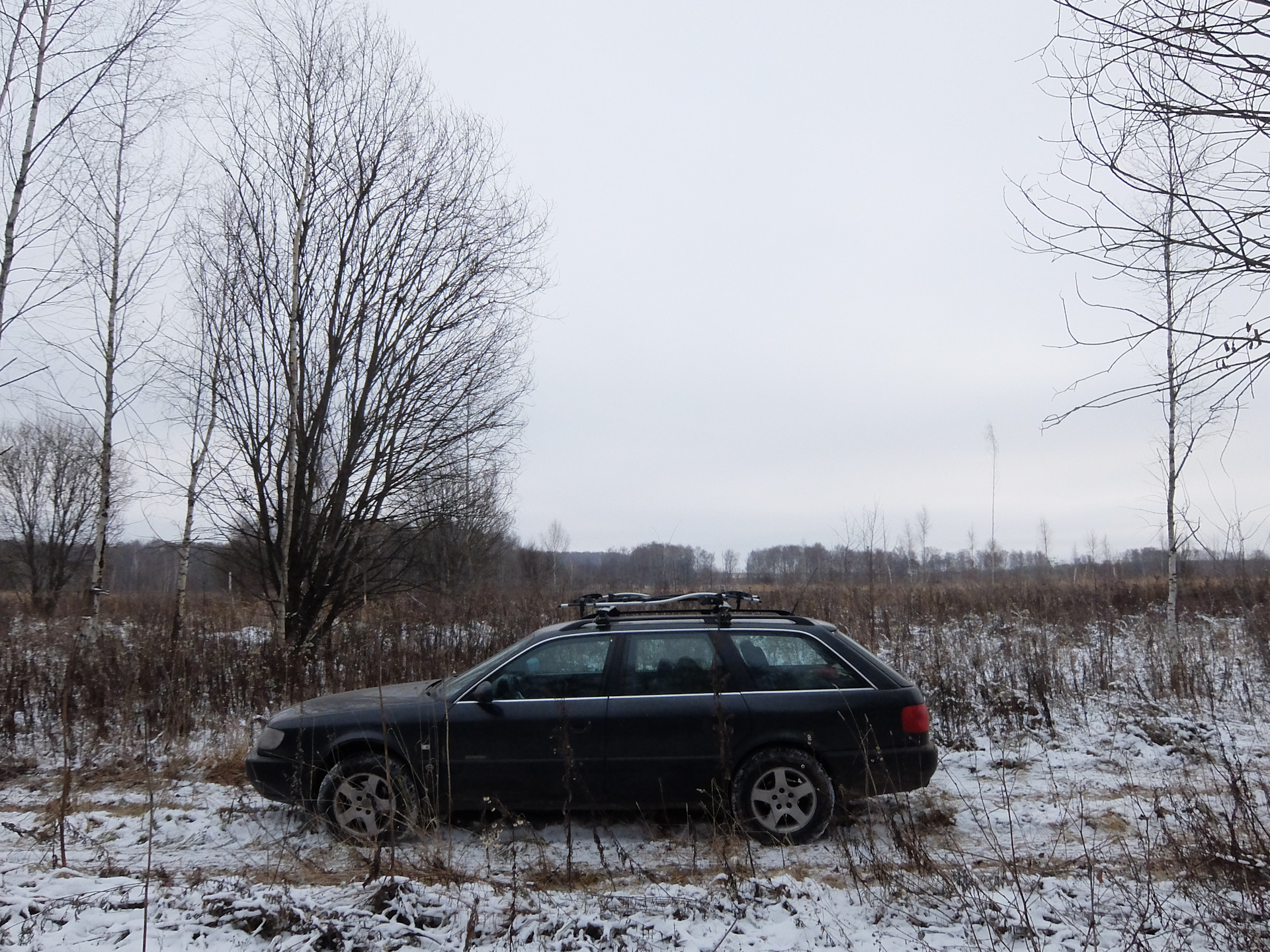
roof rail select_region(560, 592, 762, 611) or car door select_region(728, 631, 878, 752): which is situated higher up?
roof rail select_region(560, 592, 762, 611)

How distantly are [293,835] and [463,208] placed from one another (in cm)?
880

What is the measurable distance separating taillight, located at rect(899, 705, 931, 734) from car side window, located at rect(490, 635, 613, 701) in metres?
2.08

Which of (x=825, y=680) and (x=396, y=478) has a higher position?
(x=396, y=478)

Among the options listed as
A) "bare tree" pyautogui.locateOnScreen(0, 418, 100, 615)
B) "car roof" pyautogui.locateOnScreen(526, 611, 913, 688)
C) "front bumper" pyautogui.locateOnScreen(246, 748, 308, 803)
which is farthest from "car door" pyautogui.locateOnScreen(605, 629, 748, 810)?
"bare tree" pyautogui.locateOnScreen(0, 418, 100, 615)

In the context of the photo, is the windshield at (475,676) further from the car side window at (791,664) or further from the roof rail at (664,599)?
the car side window at (791,664)

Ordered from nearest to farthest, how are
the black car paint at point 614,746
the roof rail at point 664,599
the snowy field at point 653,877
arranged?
1. the snowy field at point 653,877
2. the black car paint at point 614,746
3. the roof rail at point 664,599

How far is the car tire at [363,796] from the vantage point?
511cm

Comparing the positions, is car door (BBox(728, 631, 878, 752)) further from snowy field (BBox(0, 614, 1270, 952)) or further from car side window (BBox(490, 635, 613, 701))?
car side window (BBox(490, 635, 613, 701))

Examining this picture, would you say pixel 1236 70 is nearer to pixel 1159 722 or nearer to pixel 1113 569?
pixel 1159 722

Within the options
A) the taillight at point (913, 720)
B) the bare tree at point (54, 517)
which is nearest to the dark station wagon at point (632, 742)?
the taillight at point (913, 720)

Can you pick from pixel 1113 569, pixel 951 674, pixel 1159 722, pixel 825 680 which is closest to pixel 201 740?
pixel 825 680

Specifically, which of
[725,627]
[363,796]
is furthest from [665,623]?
[363,796]

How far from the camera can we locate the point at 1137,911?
144 inches

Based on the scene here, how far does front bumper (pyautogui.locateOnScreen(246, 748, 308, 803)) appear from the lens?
5289 millimetres
